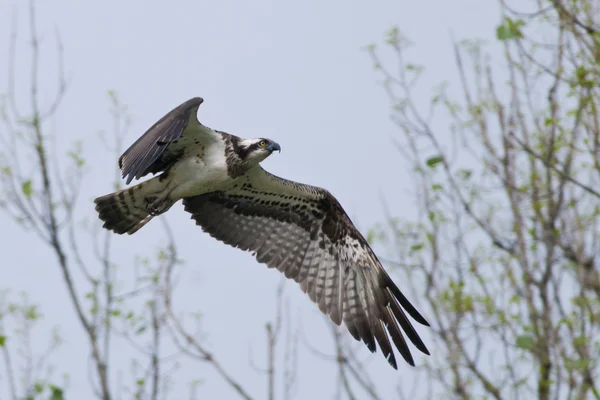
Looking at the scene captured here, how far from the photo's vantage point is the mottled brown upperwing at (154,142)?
32.3 ft

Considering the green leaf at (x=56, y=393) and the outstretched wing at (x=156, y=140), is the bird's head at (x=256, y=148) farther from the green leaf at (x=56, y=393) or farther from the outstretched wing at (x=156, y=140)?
the green leaf at (x=56, y=393)

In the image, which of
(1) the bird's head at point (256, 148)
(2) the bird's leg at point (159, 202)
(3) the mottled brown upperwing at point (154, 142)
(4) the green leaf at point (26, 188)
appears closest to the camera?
(3) the mottled brown upperwing at point (154, 142)

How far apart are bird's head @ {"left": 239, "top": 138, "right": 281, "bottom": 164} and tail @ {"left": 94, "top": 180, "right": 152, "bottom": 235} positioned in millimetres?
1130

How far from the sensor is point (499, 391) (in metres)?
13.6

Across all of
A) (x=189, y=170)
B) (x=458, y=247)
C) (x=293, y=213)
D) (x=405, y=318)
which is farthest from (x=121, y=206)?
(x=458, y=247)

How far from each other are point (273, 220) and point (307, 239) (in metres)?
0.39

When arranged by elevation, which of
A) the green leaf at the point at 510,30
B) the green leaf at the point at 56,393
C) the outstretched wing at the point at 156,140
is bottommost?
the green leaf at the point at 56,393

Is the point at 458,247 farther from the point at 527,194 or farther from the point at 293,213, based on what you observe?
the point at 293,213

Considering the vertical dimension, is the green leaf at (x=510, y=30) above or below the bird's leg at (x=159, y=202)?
above

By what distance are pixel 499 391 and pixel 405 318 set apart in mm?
2291

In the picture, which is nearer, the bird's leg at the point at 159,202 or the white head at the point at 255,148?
the white head at the point at 255,148

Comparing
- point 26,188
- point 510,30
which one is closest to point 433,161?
point 510,30

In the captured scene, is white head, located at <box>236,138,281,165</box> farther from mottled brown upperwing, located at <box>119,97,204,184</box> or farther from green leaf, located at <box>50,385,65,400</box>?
green leaf, located at <box>50,385,65,400</box>

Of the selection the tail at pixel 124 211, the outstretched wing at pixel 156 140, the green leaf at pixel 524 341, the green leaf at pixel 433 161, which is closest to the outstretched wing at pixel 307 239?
the tail at pixel 124 211
